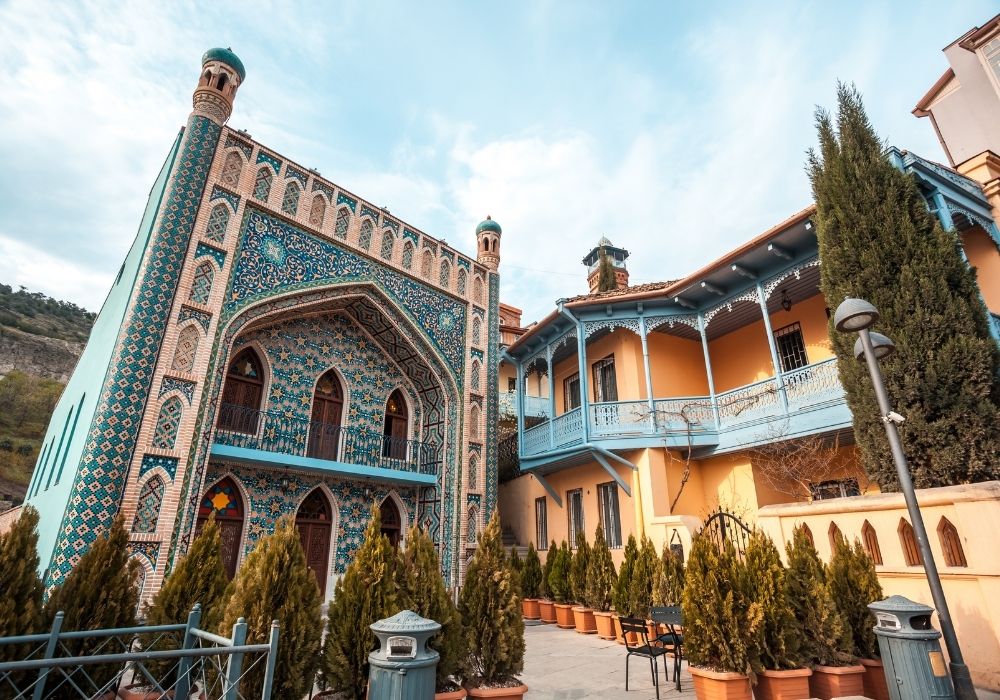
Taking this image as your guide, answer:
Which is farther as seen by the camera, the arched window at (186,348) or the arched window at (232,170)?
the arched window at (232,170)

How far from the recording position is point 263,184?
11.7 metres

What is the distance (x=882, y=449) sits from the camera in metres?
7.16

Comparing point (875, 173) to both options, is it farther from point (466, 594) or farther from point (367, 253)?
point (367, 253)

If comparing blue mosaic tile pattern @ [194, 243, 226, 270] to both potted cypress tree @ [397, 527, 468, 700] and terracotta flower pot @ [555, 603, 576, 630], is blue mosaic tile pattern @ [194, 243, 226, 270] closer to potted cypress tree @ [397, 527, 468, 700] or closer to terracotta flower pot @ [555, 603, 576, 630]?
potted cypress tree @ [397, 527, 468, 700]

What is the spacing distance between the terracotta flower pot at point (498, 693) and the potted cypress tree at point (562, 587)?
570cm

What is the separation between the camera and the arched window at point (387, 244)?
44.4ft

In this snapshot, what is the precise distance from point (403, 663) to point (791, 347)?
11.4 m

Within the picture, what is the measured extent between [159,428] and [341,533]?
4.65 meters

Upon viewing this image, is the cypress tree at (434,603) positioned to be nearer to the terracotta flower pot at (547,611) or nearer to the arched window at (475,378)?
the terracotta flower pot at (547,611)

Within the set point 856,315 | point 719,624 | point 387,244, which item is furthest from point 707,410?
point 387,244

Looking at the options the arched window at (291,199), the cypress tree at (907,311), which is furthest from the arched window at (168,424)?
the cypress tree at (907,311)

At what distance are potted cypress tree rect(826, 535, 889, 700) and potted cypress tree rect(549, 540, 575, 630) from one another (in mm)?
5641

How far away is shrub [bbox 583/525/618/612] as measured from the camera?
9.28m

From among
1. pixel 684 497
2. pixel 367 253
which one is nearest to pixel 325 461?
pixel 367 253
